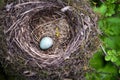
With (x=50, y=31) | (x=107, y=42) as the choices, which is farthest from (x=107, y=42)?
(x=50, y=31)

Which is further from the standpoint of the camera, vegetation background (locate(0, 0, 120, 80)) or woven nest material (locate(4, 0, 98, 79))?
vegetation background (locate(0, 0, 120, 80))

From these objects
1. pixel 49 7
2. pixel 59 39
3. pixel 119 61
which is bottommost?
pixel 119 61

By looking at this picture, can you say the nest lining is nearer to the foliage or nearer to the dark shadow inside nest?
the dark shadow inside nest

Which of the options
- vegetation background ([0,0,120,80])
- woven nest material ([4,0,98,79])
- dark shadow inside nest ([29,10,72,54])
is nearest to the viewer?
woven nest material ([4,0,98,79])

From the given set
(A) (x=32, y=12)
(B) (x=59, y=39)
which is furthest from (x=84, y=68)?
(A) (x=32, y=12)

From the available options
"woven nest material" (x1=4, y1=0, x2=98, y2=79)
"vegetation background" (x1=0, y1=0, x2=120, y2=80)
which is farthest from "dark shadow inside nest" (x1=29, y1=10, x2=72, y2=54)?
"vegetation background" (x1=0, y1=0, x2=120, y2=80)

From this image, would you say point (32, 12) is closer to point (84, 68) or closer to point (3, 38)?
point (3, 38)

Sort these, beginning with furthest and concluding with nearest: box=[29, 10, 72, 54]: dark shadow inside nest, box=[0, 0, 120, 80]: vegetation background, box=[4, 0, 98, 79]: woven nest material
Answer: box=[0, 0, 120, 80]: vegetation background, box=[29, 10, 72, 54]: dark shadow inside nest, box=[4, 0, 98, 79]: woven nest material
